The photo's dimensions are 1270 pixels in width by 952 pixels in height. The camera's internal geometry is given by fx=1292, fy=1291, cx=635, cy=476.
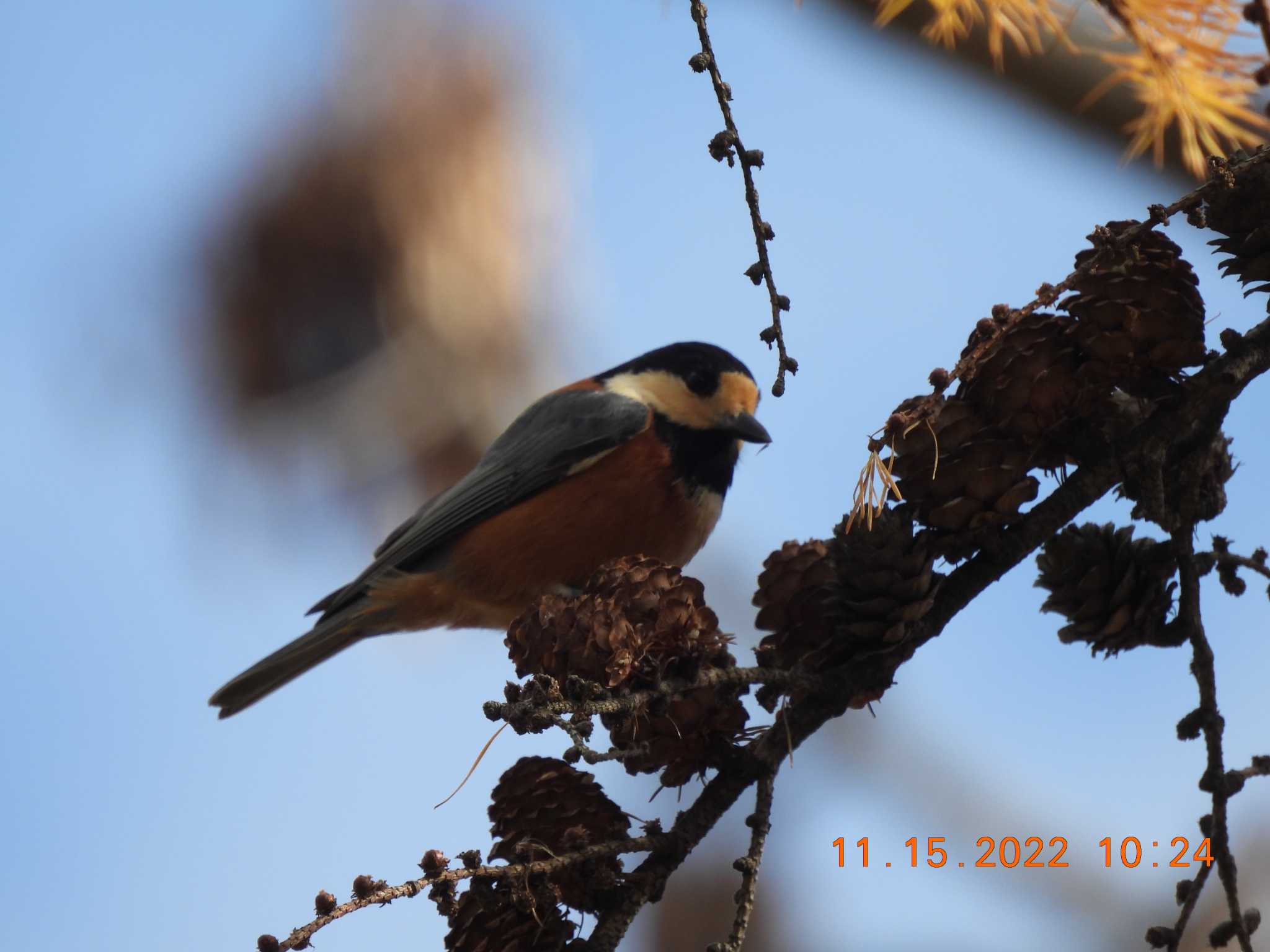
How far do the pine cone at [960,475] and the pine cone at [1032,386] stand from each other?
15mm

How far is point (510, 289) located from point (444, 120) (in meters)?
0.40

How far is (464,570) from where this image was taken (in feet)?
8.11

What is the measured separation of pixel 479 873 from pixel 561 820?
8.1 inches

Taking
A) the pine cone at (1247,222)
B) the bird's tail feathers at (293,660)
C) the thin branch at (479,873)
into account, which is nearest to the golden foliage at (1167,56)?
the pine cone at (1247,222)

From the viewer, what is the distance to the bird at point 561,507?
2.36m

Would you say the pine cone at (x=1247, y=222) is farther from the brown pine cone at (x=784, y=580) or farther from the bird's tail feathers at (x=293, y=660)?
the bird's tail feathers at (x=293, y=660)

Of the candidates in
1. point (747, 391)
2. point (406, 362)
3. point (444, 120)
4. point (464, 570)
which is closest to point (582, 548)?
point (464, 570)

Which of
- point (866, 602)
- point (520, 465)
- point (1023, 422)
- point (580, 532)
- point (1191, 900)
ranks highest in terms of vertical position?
point (520, 465)

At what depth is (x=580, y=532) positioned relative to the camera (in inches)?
92.1

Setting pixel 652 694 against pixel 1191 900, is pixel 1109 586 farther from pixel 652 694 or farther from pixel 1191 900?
pixel 652 694

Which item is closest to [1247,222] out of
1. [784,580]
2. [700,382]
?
[784,580]

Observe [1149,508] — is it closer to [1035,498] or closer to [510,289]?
[1035,498]

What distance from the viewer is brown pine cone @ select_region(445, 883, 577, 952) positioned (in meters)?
1.05

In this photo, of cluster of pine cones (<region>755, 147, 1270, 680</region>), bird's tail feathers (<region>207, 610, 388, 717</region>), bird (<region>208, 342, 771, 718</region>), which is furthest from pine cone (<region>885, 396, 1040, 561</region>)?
bird's tail feathers (<region>207, 610, 388, 717</region>)
